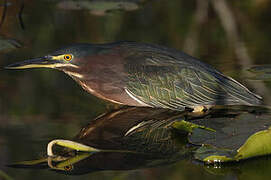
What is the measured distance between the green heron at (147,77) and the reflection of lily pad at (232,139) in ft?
2.14

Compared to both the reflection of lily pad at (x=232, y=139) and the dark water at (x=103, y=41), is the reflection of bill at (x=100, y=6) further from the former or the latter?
the reflection of lily pad at (x=232, y=139)

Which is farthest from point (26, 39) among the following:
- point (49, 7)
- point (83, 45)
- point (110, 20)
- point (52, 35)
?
point (83, 45)

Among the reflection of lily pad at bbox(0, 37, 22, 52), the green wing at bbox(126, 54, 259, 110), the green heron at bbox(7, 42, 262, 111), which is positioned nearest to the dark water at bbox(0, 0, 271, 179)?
the reflection of lily pad at bbox(0, 37, 22, 52)

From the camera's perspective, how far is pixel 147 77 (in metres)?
4.73

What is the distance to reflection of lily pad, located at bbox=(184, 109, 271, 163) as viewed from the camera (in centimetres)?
347

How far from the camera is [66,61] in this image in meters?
4.90

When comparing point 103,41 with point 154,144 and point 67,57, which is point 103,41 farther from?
point 154,144

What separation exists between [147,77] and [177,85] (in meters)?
0.24

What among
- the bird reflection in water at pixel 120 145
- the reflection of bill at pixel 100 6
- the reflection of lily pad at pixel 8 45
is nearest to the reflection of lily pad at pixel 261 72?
the bird reflection in water at pixel 120 145

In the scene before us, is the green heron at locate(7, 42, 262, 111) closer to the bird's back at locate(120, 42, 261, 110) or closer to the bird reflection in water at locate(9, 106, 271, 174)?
the bird's back at locate(120, 42, 261, 110)

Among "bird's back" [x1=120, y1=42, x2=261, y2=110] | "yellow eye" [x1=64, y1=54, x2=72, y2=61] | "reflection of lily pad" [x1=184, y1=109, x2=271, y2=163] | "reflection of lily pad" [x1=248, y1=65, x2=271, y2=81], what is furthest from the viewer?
"reflection of lily pad" [x1=248, y1=65, x2=271, y2=81]

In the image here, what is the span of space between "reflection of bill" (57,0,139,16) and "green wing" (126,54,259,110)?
13.4 ft

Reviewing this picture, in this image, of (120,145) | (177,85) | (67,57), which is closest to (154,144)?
(120,145)

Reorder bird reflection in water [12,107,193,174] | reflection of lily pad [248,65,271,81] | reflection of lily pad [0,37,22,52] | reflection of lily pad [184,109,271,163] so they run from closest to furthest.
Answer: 1. reflection of lily pad [184,109,271,163]
2. bird reflection in water [12,107,193,174]
3. reflection of lily pad [248,65,271,81]
4. reflection of lily pad [0,37,22,52]
